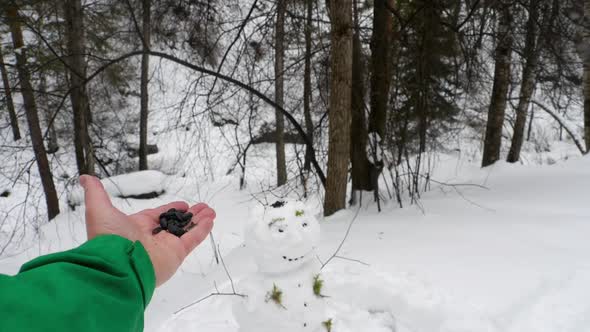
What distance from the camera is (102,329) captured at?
0.82 meters

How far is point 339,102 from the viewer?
3490 millimetres

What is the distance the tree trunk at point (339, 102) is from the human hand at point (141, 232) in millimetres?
2080

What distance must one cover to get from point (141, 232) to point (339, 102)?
8.00 feet

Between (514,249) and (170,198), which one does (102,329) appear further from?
(170,198)

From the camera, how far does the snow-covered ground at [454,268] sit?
6.95ft

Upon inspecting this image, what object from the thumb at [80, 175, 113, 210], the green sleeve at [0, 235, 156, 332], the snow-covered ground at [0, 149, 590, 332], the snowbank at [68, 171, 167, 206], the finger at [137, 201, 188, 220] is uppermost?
the thumb at [80, 175, 113, 210]

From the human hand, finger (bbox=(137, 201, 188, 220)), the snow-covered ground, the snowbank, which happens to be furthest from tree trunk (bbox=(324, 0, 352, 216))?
the snowbank

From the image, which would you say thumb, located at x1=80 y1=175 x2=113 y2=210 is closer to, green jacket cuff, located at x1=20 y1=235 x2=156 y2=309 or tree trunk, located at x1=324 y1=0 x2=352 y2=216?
green jacket cuff, located at x1=20 y1=235 x2=156 y2=309

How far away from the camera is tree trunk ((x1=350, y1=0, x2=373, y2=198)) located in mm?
4023

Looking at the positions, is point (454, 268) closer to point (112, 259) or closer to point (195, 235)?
point (195, 235)

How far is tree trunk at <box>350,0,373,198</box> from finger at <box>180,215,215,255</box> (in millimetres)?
2649

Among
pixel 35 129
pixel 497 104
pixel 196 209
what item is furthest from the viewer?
pixel 35 129

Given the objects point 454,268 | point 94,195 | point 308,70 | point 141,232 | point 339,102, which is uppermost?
point 308,70

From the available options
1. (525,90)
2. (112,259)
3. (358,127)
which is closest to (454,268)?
(358,127)
